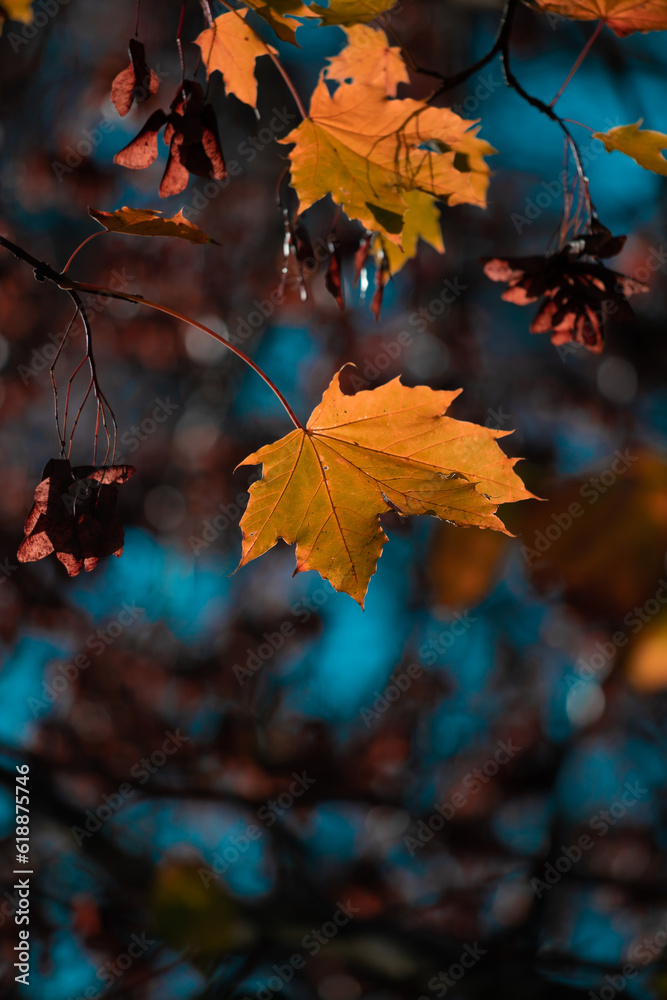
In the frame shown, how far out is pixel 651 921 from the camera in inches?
193

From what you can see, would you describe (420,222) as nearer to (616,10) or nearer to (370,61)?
(370,61)

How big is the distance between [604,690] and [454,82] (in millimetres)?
5529

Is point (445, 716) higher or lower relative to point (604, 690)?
lower

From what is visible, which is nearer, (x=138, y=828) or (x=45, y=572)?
(x=138, y=828)

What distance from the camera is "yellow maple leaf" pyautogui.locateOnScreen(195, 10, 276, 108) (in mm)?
1106

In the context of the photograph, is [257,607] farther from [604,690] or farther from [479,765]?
[604,690]

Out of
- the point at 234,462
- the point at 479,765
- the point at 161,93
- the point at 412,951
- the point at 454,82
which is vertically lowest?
the point at 479,765

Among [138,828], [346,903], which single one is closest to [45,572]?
[138,828]
